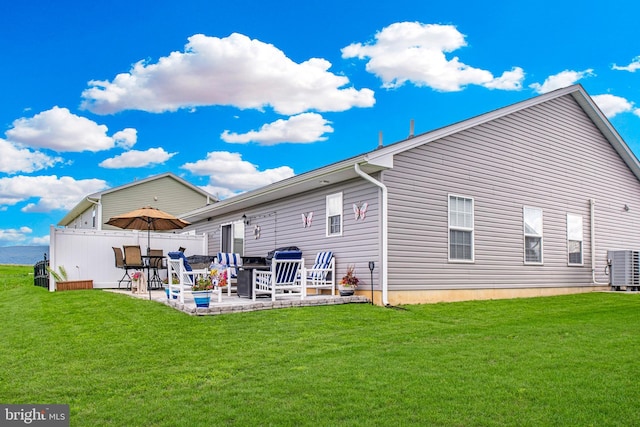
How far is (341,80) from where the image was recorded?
1809 centimetres

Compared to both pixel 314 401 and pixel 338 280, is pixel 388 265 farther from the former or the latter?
pixel 314 401

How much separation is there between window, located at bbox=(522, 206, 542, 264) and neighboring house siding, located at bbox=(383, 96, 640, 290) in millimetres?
184

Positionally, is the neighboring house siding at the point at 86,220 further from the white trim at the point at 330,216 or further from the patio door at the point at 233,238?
the white trim at the point at 330,216

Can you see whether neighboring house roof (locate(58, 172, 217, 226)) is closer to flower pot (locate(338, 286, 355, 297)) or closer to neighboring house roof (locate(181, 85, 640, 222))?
neighboring house roof (locate(181, 85, 640, 222))

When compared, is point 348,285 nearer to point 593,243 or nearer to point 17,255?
point 593,243

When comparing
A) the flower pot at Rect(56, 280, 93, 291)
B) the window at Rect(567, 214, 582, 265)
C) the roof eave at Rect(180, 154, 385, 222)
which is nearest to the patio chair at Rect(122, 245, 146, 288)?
the flower pot at Rect(56, 280, 93, 291)

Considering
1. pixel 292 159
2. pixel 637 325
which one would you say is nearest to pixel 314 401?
pixel 637 325

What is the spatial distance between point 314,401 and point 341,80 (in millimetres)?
14917

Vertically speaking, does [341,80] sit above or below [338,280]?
above

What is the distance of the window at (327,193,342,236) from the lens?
1147 cm

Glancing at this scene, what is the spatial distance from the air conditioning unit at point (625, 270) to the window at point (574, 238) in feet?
3.46

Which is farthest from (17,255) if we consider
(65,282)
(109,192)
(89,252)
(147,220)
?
(147,220)

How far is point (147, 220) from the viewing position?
12875mm

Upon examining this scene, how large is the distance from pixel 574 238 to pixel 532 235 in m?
1.80
